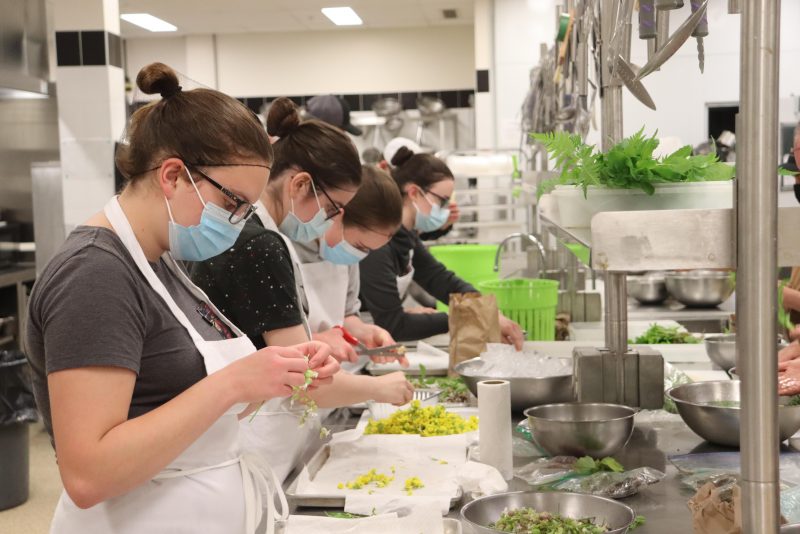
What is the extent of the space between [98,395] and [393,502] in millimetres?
714

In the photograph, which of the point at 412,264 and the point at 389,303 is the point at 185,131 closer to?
the point at 389,303

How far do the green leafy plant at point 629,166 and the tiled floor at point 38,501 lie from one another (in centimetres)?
326

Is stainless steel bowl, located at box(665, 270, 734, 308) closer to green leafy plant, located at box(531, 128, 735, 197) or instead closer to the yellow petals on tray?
the yellow petals on tray

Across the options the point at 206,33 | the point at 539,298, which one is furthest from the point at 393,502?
the point at 206,33

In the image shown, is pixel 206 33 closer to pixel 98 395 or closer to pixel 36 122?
pixel 36 122

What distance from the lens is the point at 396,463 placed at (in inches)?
83.0

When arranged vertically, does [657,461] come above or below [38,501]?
above

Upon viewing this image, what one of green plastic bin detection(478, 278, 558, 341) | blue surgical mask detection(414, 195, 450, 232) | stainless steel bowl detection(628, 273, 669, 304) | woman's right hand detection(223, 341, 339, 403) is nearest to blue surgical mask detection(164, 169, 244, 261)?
woman's right hand detection(223, 341, 339, 403)

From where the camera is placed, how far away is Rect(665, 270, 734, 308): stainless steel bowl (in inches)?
185

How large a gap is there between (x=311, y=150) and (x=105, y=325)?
1290 mm

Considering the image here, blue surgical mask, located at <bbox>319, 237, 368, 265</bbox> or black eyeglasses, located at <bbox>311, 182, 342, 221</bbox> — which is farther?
blue surgical mask, located at <bbox>319, 237, 368, 265</bbox>

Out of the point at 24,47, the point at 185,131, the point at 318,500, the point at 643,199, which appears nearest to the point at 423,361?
the point at 318,500

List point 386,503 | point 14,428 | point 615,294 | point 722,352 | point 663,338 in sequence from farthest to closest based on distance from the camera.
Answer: point 14,428
point 663,338
point 722,352
point 615,294
point 386,503

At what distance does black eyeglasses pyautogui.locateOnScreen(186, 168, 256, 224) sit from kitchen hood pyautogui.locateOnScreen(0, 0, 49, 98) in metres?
3.99
